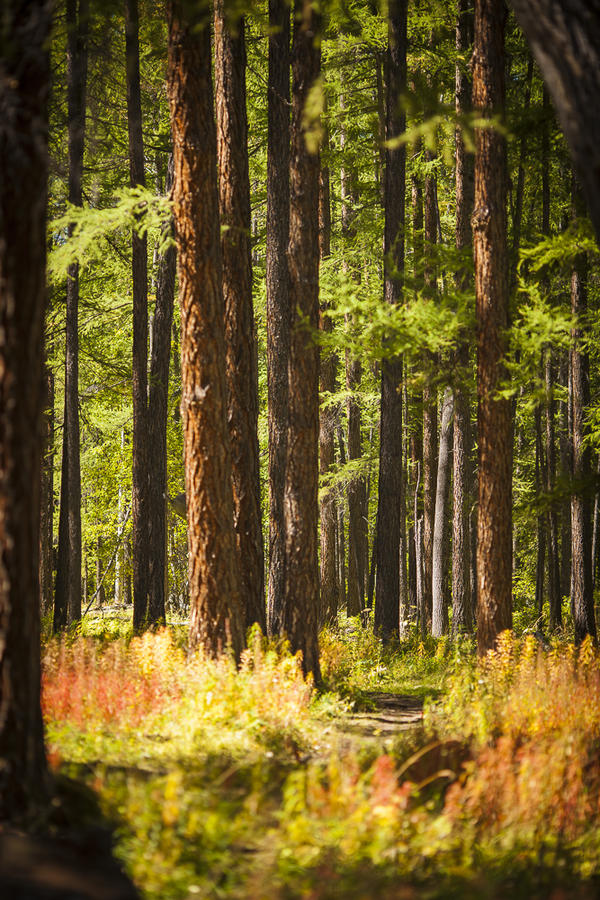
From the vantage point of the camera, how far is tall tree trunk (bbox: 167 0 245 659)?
8477 mm

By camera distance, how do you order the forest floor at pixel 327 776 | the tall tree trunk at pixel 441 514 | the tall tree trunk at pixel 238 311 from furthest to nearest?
the tall tree trunk at pixel 441 514 < the tall tree trunk at pixel 238 311 < the forest floor at pixel 327 776

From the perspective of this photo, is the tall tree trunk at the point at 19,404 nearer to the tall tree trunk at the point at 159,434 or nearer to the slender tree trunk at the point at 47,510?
the tall tree trunk at the point at 159,434

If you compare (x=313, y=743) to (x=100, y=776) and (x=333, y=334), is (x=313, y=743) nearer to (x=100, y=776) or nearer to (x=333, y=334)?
(x=100, y=776)

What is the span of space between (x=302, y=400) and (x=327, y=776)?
539 centimetres

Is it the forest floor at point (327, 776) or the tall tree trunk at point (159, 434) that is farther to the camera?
the tall tree trunk at point (159, 434)

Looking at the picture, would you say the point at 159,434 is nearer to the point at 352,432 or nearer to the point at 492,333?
the point at 352,432

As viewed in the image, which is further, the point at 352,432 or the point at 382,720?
the point at 352,432

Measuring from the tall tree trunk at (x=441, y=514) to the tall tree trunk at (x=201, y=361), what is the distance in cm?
851

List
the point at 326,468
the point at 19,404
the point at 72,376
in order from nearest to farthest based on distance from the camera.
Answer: the point at 19,404 → the point at 72,376 → the point at 326,468

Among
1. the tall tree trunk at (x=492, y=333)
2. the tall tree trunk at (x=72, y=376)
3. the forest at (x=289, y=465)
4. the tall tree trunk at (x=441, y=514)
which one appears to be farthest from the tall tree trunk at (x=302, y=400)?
the tall tree trunk at (x=441, y=514)

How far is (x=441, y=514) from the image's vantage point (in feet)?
56.1

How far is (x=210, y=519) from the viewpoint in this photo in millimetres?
8477

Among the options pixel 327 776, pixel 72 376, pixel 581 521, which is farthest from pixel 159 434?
pixel 327 776

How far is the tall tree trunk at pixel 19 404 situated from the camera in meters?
4.32
